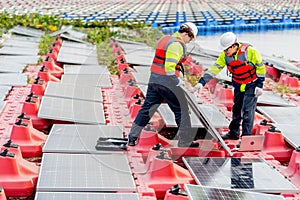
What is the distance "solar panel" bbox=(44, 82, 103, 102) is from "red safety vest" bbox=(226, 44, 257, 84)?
84.2 inches

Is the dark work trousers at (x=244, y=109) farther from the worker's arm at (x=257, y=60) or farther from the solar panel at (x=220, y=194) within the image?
the solar panel at (x=220, y=194)

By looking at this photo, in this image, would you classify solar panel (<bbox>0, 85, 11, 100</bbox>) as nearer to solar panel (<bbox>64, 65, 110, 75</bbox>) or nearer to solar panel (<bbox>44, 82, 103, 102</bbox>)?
solar panel (<bbox>44, 82, 103, 102</bbox>)

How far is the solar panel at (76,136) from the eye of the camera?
551 cm

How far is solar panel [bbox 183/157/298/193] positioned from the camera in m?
4.90

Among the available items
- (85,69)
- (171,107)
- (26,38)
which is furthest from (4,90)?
(26,38)

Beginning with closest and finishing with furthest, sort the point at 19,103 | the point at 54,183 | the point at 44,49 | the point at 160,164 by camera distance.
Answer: the point at 54,183 < the point at 160,164 < the point at 19,103 < the point at 44,49

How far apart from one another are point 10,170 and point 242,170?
2196 millimetres

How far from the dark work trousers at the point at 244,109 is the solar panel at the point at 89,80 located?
2.63 meters

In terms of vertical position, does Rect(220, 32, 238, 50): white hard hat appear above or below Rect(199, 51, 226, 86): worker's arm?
above

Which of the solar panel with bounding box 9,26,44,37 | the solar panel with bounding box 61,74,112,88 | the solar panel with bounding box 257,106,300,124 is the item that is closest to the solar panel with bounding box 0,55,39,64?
the solar panel with bounding box 61,74,112,88

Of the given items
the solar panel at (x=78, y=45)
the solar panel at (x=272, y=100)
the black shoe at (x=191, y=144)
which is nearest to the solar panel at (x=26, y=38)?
the solar panel at (x=78, y=45)

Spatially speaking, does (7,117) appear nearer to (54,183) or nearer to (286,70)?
(54,183)

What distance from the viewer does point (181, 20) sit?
64.4 feet

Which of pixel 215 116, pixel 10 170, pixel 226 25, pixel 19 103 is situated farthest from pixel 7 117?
pixel 226 25
